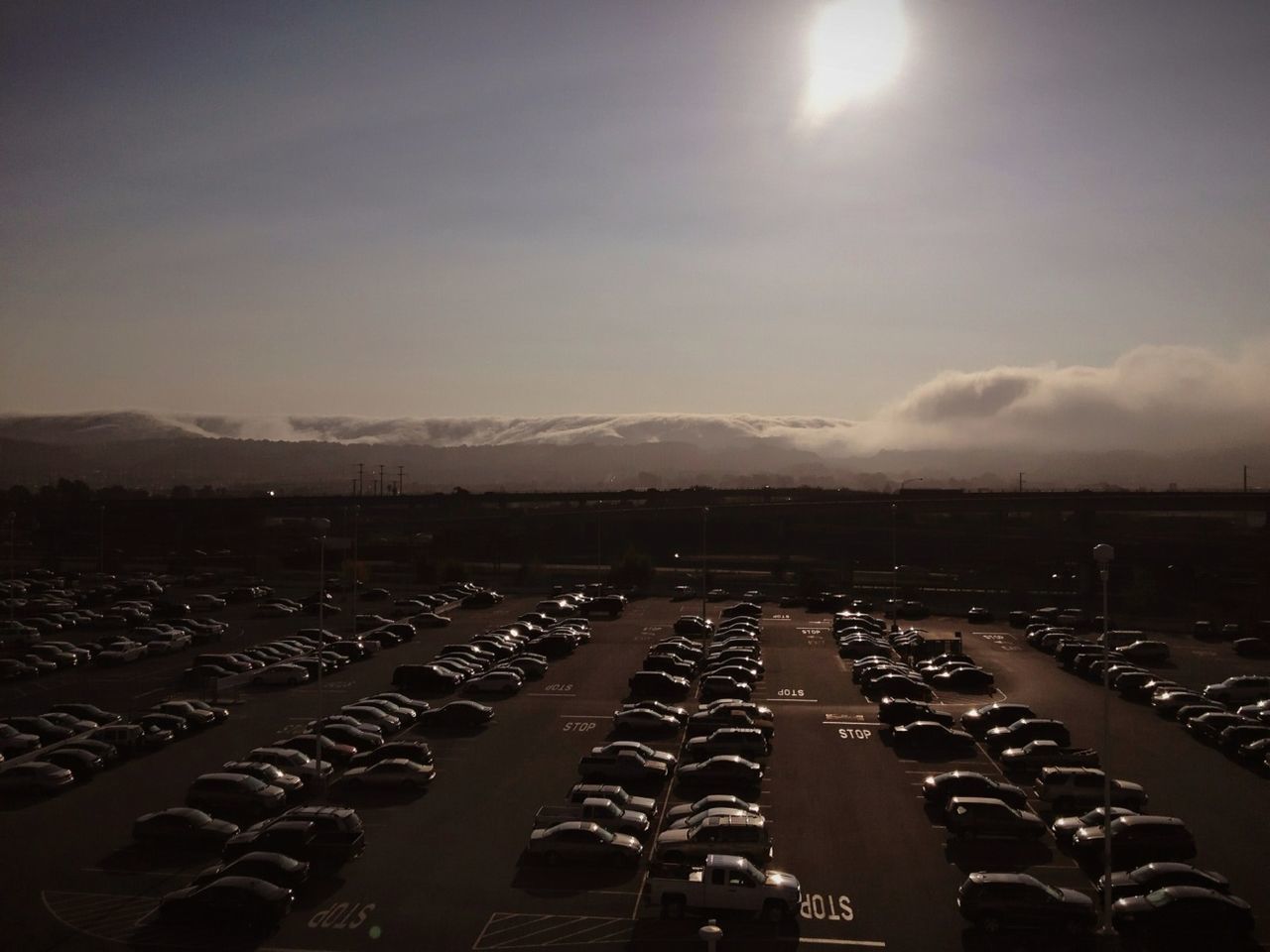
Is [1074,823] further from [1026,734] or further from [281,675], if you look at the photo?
[281,675]

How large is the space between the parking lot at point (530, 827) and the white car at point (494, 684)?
410 millimetres

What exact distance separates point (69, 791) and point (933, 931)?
1297 centimetres

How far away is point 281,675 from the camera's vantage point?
24.1 metres

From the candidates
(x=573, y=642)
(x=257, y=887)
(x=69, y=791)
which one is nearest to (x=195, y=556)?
(x=573, y=642)

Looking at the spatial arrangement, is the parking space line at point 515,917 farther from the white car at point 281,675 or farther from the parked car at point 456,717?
the white car at point 281,675

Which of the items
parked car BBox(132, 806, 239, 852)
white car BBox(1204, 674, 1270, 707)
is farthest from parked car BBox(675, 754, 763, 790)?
white car BBox(1204, 674, 1270, 707)

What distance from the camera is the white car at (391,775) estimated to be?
15.8m

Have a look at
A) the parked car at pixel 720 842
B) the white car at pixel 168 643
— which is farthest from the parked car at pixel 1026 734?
the white car at pixel 168 643

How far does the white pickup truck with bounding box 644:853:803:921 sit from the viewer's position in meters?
11.3

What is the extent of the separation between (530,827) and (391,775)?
9.47 ft

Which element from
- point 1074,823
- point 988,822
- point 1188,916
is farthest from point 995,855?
point 1188,916

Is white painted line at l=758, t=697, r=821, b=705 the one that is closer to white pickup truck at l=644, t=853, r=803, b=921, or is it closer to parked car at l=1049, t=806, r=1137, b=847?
A: parked car at l=1049, t=806, r=1137, b=847

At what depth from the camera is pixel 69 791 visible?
15.9 m

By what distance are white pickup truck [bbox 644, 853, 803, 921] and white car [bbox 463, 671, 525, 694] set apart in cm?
1157
